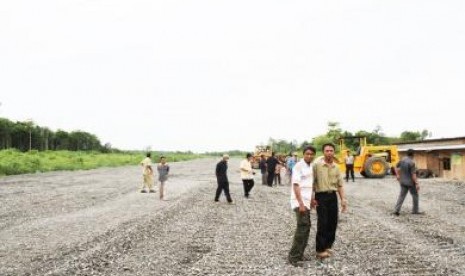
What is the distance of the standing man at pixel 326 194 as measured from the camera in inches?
314

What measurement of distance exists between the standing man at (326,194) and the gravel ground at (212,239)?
531mm

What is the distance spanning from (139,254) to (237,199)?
9.95 m

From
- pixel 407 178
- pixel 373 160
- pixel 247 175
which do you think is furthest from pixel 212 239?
pixel 373 160

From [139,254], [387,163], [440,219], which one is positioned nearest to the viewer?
[139,254]

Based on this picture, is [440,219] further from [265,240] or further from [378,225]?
[265,240]

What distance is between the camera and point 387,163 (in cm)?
2988

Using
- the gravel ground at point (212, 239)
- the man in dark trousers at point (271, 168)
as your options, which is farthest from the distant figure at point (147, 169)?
the man in dark trousers at point (271, 168)

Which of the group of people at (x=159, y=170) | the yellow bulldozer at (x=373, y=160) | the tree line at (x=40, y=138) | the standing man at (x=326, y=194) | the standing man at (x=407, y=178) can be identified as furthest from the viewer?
the tree line at (x=40, y=138)

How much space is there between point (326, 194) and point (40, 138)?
376 feet

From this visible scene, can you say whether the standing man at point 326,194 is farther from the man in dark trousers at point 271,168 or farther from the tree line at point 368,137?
the tree line at point 368,137

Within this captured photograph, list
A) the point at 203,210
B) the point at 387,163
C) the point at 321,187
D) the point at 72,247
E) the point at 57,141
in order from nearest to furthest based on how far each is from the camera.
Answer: the point at 321,187 → the point at 72,247 → the point at 203,210 → the point at 387,163 → the point at 57,141

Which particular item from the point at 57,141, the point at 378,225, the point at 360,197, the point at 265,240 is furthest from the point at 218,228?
the point at 57,141

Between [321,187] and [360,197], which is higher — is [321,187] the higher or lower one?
the higher one

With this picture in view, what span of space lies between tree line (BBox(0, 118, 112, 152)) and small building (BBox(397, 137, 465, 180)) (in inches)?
2959
